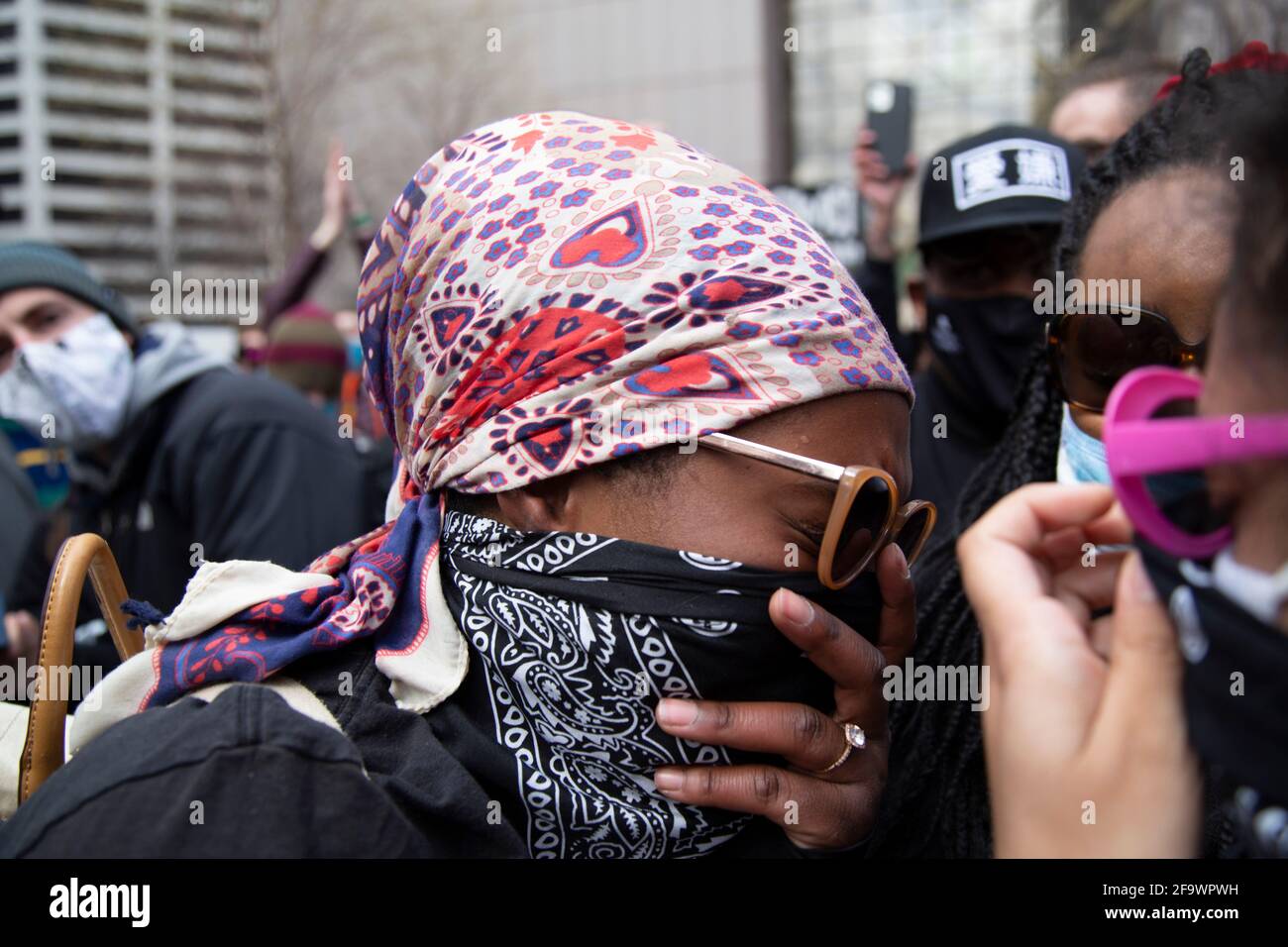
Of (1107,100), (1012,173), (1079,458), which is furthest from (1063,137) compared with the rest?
(1079,458)

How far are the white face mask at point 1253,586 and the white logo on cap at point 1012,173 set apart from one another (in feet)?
8.38

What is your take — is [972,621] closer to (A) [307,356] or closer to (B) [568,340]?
(B) [568,340]

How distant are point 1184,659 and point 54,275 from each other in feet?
12.0

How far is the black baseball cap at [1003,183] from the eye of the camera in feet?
10.4

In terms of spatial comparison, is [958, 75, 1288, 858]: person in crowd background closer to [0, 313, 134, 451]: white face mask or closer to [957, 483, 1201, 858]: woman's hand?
[957, 483, 1201, 858]: woman's hand

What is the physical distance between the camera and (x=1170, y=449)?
0.89m

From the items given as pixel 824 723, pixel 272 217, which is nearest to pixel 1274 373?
pixel 824 723

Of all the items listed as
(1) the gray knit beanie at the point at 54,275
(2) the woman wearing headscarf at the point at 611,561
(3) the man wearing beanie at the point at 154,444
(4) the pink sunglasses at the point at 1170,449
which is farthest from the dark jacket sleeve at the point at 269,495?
(4) the pink sunglasses at the point at 1170,449

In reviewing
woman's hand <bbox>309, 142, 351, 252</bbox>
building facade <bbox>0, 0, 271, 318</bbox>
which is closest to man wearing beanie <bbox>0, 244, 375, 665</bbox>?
woman's hand <bbox>309, 142, 351, 252</bbox>

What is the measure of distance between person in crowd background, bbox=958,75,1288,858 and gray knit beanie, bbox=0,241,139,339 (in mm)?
3446

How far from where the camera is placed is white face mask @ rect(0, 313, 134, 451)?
3.32 metres

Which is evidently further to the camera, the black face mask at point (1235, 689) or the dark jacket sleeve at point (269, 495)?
the dark jacket sleeve at point (269, 495)

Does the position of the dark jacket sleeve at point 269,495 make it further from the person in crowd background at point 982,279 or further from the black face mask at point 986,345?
the black face mask at point 986,345
